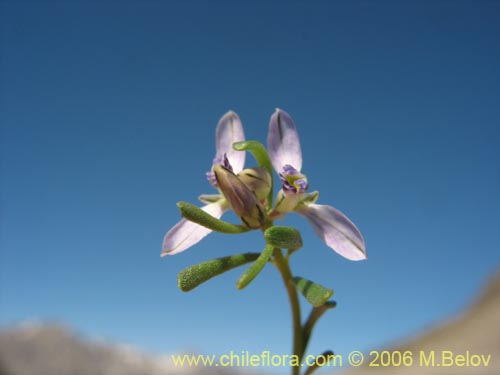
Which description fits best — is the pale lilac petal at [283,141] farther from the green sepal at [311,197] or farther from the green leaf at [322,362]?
the green leaf at [322,362]

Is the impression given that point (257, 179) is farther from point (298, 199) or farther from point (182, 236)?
point (182, 236)

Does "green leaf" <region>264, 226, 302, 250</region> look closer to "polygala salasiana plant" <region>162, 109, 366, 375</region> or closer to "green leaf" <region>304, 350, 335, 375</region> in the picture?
"polygala salasiana plant" <region>162, 109, 366, 375</region>

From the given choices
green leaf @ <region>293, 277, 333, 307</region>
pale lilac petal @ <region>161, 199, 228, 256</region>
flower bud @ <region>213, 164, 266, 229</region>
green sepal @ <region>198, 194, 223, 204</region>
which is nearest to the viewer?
green leaf @ <region>293, 277, 333, 307</region>

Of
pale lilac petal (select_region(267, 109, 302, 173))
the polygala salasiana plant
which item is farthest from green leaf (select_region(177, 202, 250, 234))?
pale lilac petal (select_region(267, 109, 302, 173))

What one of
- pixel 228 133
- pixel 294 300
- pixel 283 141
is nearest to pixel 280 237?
pixel 294 300

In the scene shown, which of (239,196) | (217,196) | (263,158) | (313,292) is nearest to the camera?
(313,292)

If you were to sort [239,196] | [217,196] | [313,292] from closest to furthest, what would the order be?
[313,292]
[239,196]
[217,196]
